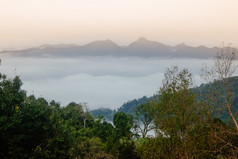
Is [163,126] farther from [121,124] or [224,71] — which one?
[121,124]

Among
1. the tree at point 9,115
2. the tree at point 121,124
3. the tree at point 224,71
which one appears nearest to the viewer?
the tree at point 224,71

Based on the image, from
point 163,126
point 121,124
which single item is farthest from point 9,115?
point 121,124

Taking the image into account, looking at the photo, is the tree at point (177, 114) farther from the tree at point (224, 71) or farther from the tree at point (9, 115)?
the tree at point (9, 115)

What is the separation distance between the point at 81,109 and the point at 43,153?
5852cm

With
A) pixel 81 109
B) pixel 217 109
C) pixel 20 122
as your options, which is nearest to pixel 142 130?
pixel 81 109

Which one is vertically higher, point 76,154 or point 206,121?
point 206,121

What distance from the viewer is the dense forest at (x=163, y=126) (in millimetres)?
23953

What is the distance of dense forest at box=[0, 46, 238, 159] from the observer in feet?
78.6

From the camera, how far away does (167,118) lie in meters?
28.6

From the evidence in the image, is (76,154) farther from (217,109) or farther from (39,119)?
(217,109)

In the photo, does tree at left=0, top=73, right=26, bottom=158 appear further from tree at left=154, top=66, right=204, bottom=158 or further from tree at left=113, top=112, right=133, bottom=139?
tree at left=113, top=112, right=133, bottom=139

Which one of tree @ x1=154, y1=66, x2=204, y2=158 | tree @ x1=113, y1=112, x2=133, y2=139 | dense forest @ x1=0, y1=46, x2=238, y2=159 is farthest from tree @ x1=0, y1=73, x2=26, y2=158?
tree @ x1=113, y1=112, x2=133, y2=139

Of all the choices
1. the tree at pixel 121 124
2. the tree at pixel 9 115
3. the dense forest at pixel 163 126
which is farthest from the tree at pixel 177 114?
the tree at pixel 121 124

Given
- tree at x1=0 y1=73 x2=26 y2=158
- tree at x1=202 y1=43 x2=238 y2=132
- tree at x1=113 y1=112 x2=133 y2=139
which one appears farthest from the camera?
tree at x1=113 y1=112 x2=133 y2=139
